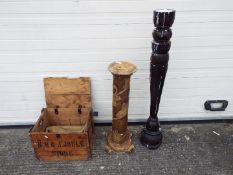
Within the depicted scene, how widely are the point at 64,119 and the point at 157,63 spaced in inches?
55.3

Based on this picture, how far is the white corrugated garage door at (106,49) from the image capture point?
105 inches

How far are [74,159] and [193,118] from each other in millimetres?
1691

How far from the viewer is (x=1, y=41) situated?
2766 mm

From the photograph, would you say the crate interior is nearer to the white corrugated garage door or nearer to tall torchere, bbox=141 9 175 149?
the white corrugated garage door

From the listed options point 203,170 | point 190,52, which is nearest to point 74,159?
point 203,170

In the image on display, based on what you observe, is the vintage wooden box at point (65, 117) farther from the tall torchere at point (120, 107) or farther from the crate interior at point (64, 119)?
the tall torchere at point (120, 107)

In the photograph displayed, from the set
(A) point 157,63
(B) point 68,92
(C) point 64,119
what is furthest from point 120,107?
(C) point 64,119

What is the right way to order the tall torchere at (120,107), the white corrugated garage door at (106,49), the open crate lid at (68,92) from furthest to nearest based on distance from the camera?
the open crate lid at (68,92)
the white corrugated garage door at (106,49)
the tall torchere at (120,107)

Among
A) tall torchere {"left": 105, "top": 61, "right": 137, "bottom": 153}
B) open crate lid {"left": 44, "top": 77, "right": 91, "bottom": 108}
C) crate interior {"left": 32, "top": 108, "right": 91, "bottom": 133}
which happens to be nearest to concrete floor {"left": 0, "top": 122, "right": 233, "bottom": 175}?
tall torchere {"left": 105, "top": 61, "right": 137, "bottom": 153}

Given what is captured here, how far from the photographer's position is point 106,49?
2.86m

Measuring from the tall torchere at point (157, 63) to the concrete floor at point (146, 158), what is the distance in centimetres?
16

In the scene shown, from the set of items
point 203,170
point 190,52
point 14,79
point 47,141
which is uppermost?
point 190,52

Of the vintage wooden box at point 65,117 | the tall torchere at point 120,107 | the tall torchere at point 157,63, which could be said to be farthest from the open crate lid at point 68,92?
the tall torchere at point 157,63

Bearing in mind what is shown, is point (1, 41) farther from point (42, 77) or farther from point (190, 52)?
point (190, 52)
